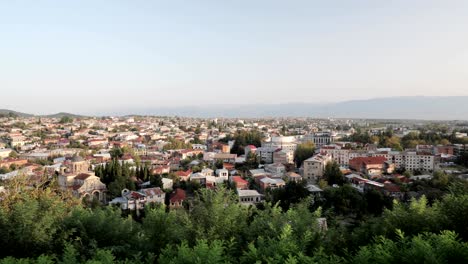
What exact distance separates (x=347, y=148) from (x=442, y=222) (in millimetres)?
33647

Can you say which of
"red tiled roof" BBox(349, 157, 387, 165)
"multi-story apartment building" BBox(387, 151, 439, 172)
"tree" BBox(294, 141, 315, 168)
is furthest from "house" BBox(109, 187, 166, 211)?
"multi-story apartment building" BBox(387, 151, 439, 172)

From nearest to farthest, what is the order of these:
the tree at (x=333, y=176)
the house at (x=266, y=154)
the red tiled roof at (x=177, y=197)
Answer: the red tiled roof at (x=177, y=197) → the tree at (x=333, y=176) → the house at (x=266, y=154)

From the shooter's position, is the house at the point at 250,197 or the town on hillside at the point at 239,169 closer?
the house at the point at 250,197

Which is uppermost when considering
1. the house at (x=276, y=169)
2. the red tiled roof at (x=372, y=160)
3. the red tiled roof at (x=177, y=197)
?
the red tiled roof at (x=372, y=160)

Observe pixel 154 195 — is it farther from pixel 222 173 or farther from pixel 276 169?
pixel 276 169

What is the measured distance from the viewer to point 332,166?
25.6 metres

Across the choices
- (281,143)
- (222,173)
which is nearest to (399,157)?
(281,143)

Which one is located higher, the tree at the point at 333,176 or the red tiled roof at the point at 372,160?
the red tiled roof at the point at 372,160

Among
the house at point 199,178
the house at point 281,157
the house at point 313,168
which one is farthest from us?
the house at point 281,157

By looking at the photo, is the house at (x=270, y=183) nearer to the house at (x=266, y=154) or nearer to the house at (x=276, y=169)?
the house at (x=276, y=169)

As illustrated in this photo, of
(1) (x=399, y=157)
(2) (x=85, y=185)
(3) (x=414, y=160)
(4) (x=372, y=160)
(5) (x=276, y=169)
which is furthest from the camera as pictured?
(1) (x=399, y=157)

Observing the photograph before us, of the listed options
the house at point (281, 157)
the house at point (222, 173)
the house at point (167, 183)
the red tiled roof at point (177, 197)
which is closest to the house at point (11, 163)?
the house at point (167, 183)

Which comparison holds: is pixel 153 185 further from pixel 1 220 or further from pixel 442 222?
pixel 442 222

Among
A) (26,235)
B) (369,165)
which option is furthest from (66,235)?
(369,165)
